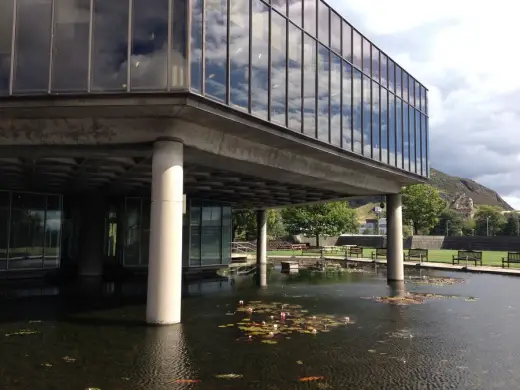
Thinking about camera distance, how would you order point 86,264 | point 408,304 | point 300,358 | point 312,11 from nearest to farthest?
point 300,358, point 408,304, point 312,11, point 86,264

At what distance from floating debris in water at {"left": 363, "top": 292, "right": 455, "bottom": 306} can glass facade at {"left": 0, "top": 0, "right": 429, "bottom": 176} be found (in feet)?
22.4

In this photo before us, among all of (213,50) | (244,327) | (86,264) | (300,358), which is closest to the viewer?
(300,358)

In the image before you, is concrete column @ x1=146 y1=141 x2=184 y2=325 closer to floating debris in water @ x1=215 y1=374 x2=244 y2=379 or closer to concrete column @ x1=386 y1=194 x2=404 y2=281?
floating debris in water @ x1=215 y1=374 x2=244 y2=379

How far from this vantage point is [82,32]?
13102mm

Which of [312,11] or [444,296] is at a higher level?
[312,11]

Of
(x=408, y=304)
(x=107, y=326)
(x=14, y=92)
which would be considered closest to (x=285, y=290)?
(x=408, y=304)

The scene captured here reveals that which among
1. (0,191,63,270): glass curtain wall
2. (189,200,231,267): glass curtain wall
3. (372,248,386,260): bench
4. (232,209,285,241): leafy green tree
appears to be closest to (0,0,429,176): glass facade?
(0,191,63,270): glass curtain wall

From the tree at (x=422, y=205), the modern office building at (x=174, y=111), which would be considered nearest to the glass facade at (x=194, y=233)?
the modern office building at (x=174, y=111)

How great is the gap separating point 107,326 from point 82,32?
814 cm

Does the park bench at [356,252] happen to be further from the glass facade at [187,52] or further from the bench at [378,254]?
the glass facade at [187,52]

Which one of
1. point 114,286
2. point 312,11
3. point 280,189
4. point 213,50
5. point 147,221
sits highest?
point 312,11

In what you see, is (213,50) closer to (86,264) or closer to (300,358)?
(300,358)

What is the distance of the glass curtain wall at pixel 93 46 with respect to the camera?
42.1 ft

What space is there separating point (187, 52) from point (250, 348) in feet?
25.9
